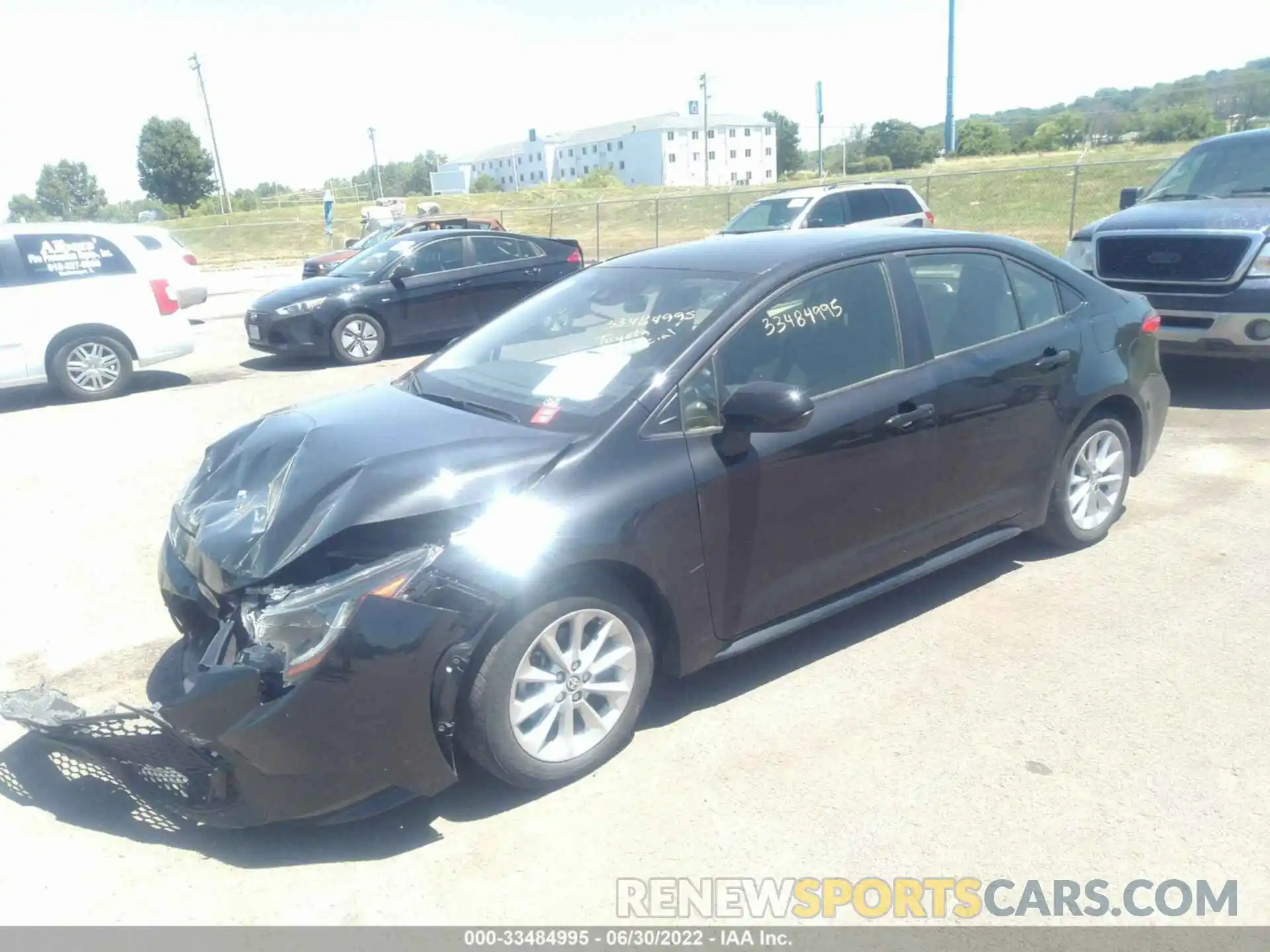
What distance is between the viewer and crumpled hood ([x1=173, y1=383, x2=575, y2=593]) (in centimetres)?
334

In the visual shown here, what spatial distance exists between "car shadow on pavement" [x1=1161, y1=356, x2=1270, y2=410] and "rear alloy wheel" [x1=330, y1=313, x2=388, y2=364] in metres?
8.62

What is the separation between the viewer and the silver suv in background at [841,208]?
53.1ft

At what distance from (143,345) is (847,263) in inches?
347

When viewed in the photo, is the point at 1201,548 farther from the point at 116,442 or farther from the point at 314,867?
the point at 116,442

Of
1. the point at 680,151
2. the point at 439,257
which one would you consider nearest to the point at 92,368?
the point at 439,257

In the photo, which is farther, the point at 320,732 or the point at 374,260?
the point at 374,260

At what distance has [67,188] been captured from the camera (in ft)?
321

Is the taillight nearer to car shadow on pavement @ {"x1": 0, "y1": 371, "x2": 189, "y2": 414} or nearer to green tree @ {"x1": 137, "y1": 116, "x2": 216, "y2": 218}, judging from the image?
car shadow on pavement @ {"x1": 0, "y1": 371, "x2": 189, "y2": 414}

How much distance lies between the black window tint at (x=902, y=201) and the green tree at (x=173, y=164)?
72502 mm

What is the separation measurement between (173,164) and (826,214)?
7442 centimetres

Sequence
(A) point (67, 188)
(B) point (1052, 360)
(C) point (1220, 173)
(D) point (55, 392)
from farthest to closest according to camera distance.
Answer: (A) point (67, 188), (D) point (55, 392), (C) point (1220, 173), (B) point (1052, 360)

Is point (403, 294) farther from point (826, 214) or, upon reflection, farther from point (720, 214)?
point (720, 214)
